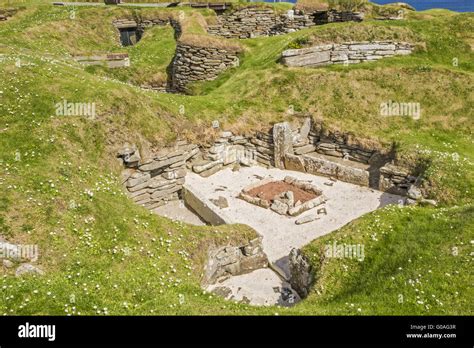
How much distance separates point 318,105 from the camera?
30.1 metres

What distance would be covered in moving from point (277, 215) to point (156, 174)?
8.23 meters

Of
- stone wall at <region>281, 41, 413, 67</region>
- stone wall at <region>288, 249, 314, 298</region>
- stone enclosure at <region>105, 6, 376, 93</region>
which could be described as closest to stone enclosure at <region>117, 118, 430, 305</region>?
stone wall at <region>288, 249, 314, 298</region>

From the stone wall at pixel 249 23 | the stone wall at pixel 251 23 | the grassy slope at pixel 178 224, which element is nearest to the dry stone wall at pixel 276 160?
the grassy slope at pixel 178 224

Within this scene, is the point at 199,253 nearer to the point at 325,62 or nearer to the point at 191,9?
the point at 325,62

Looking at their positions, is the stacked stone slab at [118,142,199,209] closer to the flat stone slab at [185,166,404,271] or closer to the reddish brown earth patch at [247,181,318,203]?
the flat stone slab at [185,166,404,271]

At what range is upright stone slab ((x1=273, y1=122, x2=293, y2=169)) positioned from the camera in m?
28.1

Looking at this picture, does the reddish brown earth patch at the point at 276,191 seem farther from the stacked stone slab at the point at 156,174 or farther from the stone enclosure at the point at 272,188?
the stacked stone slab at the point at 156,174

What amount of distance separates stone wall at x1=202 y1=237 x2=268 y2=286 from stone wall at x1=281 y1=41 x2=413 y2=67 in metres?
19.2

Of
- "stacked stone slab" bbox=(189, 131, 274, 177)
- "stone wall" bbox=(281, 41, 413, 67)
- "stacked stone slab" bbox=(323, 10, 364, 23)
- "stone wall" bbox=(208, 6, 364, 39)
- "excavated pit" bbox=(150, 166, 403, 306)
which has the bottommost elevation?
"excavated pit" bbox=(150, 166, 403, 306)

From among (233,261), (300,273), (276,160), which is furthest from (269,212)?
(300,273)

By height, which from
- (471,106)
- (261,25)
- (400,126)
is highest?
(261,25)

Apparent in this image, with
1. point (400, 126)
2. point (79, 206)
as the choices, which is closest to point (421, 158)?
point (400, 126)

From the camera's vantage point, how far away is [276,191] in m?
25.5

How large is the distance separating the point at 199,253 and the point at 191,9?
1542 inches
